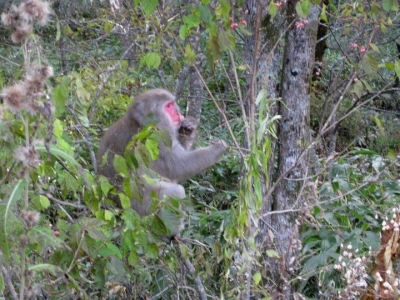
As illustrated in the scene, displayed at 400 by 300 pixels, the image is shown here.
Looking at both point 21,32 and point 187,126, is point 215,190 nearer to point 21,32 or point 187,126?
point 187,126

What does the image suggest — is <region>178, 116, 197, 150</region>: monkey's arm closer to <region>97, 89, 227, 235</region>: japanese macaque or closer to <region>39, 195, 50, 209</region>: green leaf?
<region>97, 89, 227, 235</region>: japanese macaque

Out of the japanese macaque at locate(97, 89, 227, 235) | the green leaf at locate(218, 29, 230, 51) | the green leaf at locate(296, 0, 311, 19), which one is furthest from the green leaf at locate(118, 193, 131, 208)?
the japanese macaque at locate(97, 89, 227, 235)

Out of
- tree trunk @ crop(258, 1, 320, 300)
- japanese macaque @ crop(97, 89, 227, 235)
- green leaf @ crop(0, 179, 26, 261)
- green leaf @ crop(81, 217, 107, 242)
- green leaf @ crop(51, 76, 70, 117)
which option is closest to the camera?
green leaf @ crop(0, 179, 26, 261)

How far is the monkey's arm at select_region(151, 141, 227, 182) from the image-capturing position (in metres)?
5.91

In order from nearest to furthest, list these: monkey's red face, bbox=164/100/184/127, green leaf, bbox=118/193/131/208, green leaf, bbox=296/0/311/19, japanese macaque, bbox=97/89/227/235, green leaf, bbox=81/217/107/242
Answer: green leaf, bbox=81/217/107/242 < green leaf, bbox=118/193/131/208 < green leaf, bbox=296/0/311/19 < japanese macaque, bbox=97/89/227/235 < monkey's red face, bbox=164/100/184/127

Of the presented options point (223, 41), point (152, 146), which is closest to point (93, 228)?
point (152, 146)

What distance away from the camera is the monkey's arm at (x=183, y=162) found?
5.91 metres

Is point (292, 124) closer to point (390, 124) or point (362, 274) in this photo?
point (362, 274)

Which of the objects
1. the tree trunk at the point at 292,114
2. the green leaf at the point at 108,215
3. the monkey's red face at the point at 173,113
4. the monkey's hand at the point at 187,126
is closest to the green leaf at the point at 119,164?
the green leaf at the point at 108,215

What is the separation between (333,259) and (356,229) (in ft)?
1.25

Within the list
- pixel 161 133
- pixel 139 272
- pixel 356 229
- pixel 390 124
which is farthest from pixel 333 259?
pixel 390 124

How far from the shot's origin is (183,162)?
602 centimetres

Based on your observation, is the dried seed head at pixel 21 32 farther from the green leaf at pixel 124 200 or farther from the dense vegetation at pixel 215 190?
Answer: the green leaf at pixel 124 200

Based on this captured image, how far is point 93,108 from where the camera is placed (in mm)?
5910
